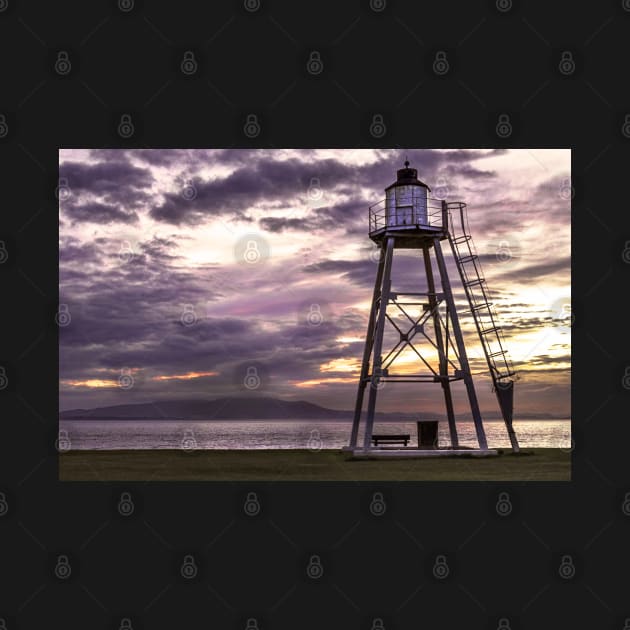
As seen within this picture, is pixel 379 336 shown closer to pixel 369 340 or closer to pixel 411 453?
pixel 369 340

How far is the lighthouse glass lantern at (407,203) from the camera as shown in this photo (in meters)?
31.0

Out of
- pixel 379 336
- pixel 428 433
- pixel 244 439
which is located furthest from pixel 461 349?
pixel 244 439

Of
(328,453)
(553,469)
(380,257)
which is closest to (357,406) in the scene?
(328,453)

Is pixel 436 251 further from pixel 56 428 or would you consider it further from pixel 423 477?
pixel 56 428

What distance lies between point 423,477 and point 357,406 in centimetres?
790

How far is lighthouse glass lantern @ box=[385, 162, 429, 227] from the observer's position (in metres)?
31.0

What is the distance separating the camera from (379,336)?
3017cm

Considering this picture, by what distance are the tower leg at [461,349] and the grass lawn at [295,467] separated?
4.56ft

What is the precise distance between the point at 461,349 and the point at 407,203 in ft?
20.1

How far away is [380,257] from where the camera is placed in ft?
105

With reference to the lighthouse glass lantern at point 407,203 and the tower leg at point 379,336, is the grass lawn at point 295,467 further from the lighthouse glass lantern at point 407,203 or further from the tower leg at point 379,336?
the lighthouse glass lantern at point 407,203

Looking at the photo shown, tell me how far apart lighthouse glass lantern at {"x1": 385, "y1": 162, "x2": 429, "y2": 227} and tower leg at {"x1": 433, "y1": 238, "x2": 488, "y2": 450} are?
128cm
